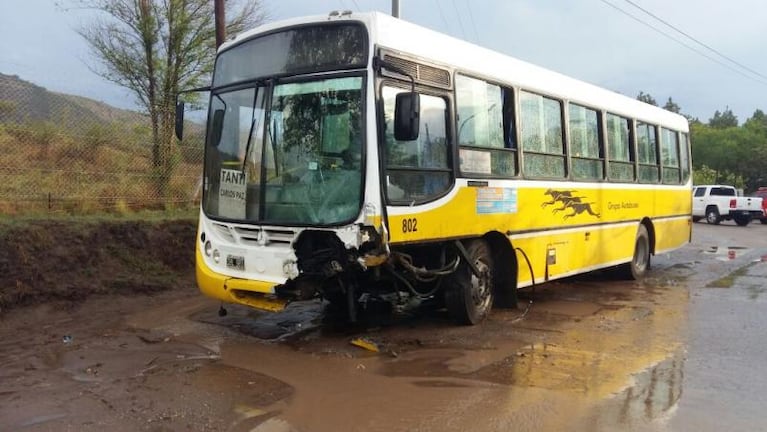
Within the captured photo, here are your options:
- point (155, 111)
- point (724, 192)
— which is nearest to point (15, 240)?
point (155, 111)

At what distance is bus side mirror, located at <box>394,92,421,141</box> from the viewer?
5.87 meters

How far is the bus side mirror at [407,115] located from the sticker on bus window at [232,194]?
178 centimetres

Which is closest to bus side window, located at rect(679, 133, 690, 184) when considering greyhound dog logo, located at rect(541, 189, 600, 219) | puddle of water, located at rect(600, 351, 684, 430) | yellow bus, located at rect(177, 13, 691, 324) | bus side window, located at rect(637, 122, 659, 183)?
bus side window, located at rect(637, 122, 659, 183)

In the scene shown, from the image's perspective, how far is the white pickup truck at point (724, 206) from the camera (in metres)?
30.5

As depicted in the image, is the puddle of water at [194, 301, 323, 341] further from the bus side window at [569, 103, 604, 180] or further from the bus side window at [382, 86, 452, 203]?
the bus side window at [569, 103, 604, 180]

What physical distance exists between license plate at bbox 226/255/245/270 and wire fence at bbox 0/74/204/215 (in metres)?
4.80

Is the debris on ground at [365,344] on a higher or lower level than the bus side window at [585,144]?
lower

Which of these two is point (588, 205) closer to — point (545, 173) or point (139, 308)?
point (545, 173)

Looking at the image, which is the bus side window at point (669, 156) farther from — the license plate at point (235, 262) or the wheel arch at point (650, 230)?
the license plate at point (235, 262)

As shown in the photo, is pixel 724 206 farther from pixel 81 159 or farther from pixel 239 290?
pixel 239 290

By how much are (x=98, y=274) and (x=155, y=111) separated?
443 centimetres

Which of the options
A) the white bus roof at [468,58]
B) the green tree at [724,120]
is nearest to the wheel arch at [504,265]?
the white bus roof at [468,58]

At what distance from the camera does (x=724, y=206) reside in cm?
3089

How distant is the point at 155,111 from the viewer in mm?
12305
